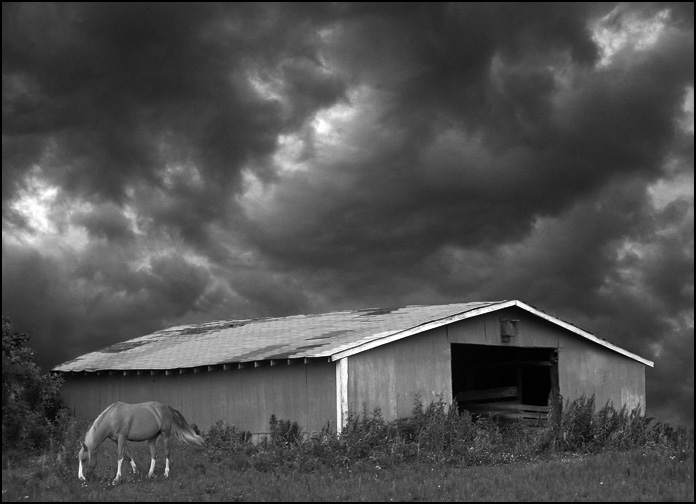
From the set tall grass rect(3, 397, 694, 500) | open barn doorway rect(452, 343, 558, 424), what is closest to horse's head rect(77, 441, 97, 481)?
tall grass rect(3, 397, 694, 500)

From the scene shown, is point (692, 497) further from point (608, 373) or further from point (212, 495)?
point (608, 373)

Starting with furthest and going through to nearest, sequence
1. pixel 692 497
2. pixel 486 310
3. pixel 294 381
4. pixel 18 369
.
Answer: pixel 486 310, pixel 294 381, pixel 18 369, pixel 692 497

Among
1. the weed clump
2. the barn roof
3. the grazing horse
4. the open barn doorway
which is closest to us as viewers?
the grazing horse

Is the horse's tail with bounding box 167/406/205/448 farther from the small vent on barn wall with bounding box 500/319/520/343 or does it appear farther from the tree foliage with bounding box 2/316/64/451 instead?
the small vent on barn wall with bounding box 500/319/520/343

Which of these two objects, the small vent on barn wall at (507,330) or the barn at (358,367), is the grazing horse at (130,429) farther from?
the small vent on barn wall at (507,330)

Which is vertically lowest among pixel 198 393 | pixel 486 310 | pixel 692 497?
pixel 692 497

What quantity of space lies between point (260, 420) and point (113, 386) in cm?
921

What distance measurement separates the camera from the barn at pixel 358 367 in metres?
24.7

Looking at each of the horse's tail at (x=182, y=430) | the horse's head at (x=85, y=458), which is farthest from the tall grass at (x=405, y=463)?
the horse's tail at (x=182, y=430)

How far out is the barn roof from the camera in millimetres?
25109

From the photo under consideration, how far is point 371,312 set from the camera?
111 ft

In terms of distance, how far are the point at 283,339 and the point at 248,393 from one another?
3045mm

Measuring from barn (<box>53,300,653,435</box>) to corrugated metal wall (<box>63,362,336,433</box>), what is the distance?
33mm

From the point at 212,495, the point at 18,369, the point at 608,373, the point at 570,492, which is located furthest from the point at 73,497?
the point at 608,373
